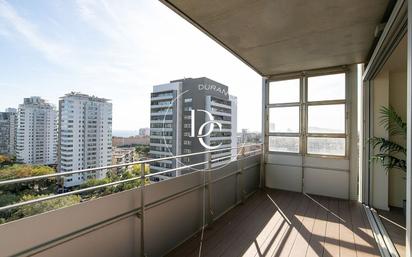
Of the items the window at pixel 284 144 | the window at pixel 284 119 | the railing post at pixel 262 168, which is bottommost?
the railing post at pixel 262 168

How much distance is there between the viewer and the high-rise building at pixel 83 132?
2.56 metres

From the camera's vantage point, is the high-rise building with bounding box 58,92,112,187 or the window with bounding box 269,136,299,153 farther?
the window with bounding box 269,136,299,153

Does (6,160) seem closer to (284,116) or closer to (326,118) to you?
(284,116)

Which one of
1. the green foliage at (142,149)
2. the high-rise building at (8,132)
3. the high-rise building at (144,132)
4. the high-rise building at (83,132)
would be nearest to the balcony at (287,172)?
the high-rise building at (144,132)

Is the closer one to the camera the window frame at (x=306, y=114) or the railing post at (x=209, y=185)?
the railing post at (x=209, y=185)

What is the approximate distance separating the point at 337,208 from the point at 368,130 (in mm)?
1450

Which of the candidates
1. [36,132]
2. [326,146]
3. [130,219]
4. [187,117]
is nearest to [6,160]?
[36,132]

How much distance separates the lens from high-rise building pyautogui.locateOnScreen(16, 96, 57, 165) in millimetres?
2428

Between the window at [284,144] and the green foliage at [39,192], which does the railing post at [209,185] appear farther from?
the window at [284,144]

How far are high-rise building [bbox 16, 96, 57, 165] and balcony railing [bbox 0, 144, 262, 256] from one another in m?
1.12

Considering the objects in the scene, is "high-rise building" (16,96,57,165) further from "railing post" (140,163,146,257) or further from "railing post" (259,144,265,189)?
"railing post" (259,144,265,189)

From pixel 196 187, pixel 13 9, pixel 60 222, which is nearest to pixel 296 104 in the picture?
pixel 196 187

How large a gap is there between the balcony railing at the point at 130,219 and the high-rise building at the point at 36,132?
1124mm

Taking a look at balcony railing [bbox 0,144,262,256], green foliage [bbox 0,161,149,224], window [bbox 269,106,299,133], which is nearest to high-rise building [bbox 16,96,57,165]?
green foliage [bbox 0,161,149,224]
